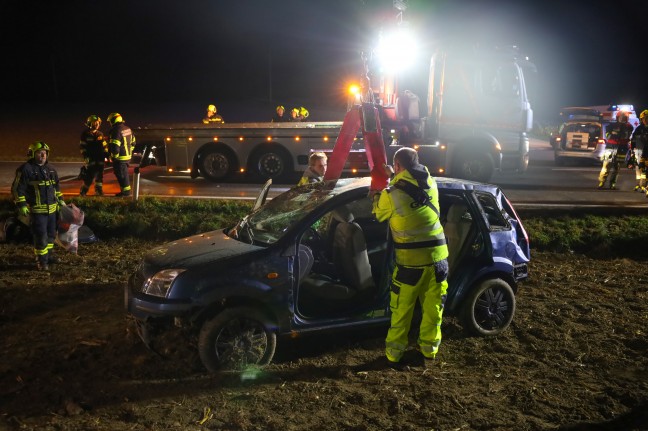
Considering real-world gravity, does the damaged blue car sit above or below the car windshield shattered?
below

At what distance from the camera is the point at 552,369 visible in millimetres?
5320

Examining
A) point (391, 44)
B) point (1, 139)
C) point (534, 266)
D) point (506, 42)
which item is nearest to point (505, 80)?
point (506, 42)

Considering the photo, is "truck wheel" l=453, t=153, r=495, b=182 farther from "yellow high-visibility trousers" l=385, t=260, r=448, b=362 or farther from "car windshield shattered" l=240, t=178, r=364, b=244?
"yellow high-visibility trousers" l=385, t=260, r=448, b=362

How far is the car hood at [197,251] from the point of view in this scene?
5.14m

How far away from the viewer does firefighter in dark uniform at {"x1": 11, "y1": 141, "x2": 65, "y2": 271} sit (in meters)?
7.78

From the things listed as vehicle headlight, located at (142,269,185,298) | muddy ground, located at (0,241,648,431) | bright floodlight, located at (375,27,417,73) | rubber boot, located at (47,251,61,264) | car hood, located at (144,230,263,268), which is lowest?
muddy ground, located at (0,241,648,431)

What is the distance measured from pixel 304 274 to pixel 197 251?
927 millimetres

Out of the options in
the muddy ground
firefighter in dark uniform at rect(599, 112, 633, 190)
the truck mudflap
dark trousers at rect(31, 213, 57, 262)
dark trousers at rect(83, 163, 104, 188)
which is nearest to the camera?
the muddy ground

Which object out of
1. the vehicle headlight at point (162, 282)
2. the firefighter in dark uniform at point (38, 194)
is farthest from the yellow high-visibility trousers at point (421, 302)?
the firefighter in dark uniform at point (38, 194)

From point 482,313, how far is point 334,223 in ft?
5.38

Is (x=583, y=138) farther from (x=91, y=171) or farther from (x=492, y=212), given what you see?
(x=492, y=212)

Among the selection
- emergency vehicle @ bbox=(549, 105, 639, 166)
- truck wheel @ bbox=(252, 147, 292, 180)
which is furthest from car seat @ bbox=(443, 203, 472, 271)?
emergency vehicle @ bbox=(549, 105, 639, 166)

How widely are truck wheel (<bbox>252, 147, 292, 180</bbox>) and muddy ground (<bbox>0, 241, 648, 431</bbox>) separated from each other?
26.4 ft

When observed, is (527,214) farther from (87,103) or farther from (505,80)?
(87,103)
